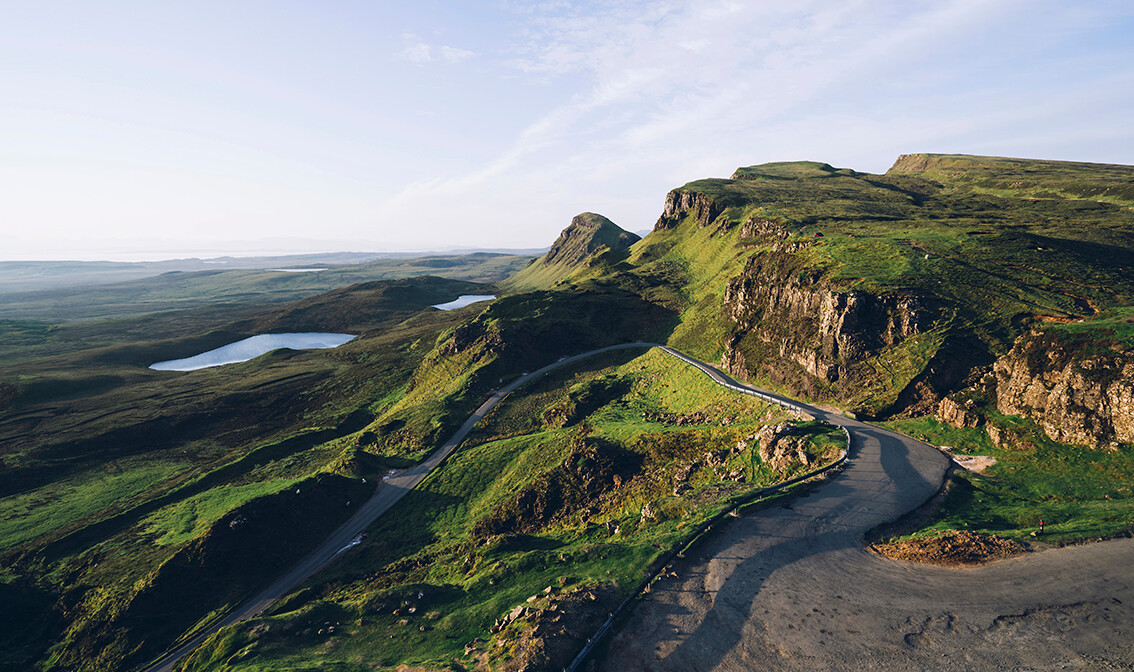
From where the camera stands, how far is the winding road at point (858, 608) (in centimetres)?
2434

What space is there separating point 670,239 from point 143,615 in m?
176

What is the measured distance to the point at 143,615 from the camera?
1785 inches

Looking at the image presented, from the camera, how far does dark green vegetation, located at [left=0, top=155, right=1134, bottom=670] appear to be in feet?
116

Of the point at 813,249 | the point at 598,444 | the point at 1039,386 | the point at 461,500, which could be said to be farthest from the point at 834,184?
the point at 461,500

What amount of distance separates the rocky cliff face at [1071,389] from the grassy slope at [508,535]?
19768mm

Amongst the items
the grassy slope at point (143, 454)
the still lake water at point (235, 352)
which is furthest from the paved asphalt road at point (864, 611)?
the still lake water at point (235, 352)

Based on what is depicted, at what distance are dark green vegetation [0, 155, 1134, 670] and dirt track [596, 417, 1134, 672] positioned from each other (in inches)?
138

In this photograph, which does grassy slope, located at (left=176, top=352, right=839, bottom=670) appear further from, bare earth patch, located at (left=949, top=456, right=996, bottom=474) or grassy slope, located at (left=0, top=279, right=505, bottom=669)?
grassy slope, located at (left=0, top=279, right=505, bottom=669)

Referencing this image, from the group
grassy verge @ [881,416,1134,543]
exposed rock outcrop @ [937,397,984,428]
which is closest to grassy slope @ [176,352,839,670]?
grassy verge @ [881,416,1134,543]

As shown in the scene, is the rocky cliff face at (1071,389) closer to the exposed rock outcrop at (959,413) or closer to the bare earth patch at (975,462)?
the exposed rock outcrop at (959,413)

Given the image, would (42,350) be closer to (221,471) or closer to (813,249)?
(221,471)

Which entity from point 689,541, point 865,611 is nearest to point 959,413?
point 865,611

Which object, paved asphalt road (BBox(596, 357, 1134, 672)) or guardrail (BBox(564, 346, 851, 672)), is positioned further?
guardrail (BBox(564, 346, 851, 672))

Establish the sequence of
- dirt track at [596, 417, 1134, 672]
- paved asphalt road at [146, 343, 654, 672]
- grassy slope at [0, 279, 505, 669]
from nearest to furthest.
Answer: dirt track at [596, 417, 1134, 672], paved asphalt road at [146, 343, 654, 672], grassy slope at [0, 279, 505, 669]
